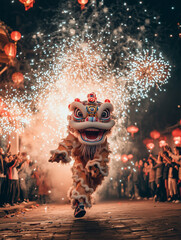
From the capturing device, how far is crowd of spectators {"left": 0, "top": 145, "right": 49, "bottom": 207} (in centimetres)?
1091

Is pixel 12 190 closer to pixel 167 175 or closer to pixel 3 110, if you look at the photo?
pixel 3 110

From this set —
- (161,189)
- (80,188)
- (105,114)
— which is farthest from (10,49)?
(80,188)

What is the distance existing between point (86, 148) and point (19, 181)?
22.9 feet

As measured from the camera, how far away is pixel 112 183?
23.9m

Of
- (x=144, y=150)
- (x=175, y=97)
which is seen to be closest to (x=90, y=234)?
(x=175, y=97)

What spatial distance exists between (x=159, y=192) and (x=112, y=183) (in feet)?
39.8

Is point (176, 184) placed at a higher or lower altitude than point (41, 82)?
lower

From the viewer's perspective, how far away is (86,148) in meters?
6.95

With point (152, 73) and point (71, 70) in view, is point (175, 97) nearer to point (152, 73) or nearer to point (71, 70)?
point (152, 73)

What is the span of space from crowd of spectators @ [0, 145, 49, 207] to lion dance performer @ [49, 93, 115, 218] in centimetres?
386

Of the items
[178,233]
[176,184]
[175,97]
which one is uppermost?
[175,97]

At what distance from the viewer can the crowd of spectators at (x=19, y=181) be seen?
35.8ft

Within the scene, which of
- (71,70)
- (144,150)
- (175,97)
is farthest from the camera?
(144,150)

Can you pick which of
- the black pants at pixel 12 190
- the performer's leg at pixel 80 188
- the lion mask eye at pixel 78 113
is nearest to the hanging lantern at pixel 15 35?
the black pants at pixel 12 190
